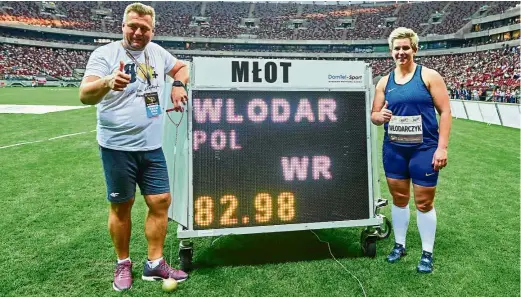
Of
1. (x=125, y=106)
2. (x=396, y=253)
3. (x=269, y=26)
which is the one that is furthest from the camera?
(x=269, y=26)

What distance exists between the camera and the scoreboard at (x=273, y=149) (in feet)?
10.7

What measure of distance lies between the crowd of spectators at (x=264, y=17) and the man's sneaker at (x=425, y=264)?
74.0 meters

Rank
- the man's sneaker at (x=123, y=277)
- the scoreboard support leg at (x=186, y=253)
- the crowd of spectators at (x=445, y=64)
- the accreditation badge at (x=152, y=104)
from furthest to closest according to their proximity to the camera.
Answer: the crowd of spectators at (x=445, y=64)
the scoreboard support leg at (x=186, y=253)
the man's sneaker at (x=123, y=277)
the accreditation badge at (x=152, y=104)

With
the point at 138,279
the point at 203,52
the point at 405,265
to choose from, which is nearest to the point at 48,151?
the point at 138,279

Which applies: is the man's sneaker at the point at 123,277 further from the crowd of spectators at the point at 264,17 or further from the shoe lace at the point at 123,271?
the crowd of spectators at the point at 264,17

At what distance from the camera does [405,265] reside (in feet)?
11.9

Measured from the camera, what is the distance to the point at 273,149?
11.2 ft

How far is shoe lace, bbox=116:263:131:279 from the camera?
10.6 feet

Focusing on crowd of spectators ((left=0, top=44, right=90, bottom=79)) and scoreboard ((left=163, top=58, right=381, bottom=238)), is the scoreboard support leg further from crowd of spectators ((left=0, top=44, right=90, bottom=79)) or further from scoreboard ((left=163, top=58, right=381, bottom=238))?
crowd of spectators ((left=0, top=44, right=90, bottom=79))

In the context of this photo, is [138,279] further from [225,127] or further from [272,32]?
[272,32]

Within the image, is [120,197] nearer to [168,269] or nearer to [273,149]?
[168,269]

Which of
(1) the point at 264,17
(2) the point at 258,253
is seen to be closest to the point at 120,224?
(2) the point at 258,253

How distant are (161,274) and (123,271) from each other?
0.32 metres

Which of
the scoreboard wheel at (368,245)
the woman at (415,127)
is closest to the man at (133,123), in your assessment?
the scoreboard wheel at (368,245)
